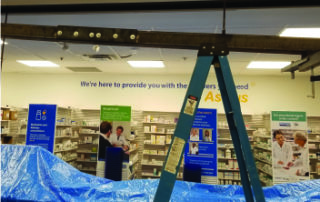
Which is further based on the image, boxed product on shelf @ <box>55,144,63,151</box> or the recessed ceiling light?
the recessed ceiling light

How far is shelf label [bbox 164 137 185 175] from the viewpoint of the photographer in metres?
1.28

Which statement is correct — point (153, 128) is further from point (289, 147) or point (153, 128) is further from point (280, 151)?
point (289, 147)

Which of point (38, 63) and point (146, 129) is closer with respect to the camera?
point (38, 63)

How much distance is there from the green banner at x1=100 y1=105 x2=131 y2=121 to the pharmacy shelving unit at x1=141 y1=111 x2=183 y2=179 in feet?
6.95

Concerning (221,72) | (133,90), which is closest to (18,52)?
(133,90)

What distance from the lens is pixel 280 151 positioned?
5707 mm

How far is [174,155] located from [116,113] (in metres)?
4.61

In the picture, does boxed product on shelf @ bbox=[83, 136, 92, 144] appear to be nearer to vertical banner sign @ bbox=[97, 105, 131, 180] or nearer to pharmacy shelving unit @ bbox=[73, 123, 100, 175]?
pharmacy shelving unit @ bbox=[73, 123, 100, 175]

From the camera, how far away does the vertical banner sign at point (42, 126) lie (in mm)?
5914

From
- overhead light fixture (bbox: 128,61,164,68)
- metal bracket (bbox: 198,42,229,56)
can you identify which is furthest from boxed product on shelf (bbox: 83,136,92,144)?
metal bracket (bbox: 198,42,229,56)

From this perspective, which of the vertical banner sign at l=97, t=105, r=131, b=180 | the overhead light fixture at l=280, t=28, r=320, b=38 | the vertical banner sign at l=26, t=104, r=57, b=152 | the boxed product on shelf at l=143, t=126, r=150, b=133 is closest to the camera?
the overhead light fixture at l=280, t=28, r=320, b=38

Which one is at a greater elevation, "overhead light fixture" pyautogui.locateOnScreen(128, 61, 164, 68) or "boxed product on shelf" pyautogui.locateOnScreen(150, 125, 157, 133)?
"overhead light fixture" pyautogui.locateOnScreen(128, 61, 164, 68)

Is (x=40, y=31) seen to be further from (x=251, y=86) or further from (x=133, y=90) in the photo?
(x=251, y=86)

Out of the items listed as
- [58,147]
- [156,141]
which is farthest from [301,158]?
[58,147]
